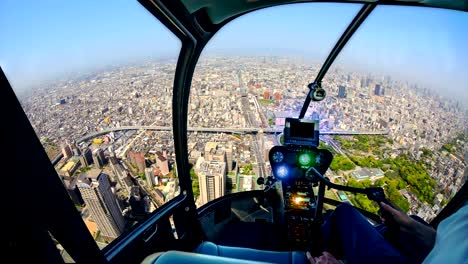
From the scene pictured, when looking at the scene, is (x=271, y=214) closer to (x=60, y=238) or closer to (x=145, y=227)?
(x=145, y=227)

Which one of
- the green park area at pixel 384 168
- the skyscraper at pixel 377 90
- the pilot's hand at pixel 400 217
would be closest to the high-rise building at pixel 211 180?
the green park area at pixel 384 168

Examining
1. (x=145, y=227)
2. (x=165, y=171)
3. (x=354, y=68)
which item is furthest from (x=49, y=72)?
(x=354, y=68)

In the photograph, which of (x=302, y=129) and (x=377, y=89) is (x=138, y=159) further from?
(x=377, y=89)

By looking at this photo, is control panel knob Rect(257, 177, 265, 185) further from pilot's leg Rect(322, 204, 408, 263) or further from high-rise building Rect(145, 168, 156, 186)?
high-rise building Rect(145, 168, 156, 186)

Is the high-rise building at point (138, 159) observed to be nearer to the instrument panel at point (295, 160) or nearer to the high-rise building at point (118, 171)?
the high-rise building at point (118, 171)

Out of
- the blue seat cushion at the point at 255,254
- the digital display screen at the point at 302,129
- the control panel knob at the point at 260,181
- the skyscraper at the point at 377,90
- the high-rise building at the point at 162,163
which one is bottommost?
the control panel knob at the point at 260,181

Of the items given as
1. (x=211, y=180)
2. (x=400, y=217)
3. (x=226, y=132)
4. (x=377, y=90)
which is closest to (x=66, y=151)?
(x=400, y=217)

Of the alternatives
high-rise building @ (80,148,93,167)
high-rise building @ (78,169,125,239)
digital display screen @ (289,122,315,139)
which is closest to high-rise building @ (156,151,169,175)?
high-rise building @ (78,169,125,239)

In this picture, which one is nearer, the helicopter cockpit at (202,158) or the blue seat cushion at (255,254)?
the helicopter cockpit at (202,158)
